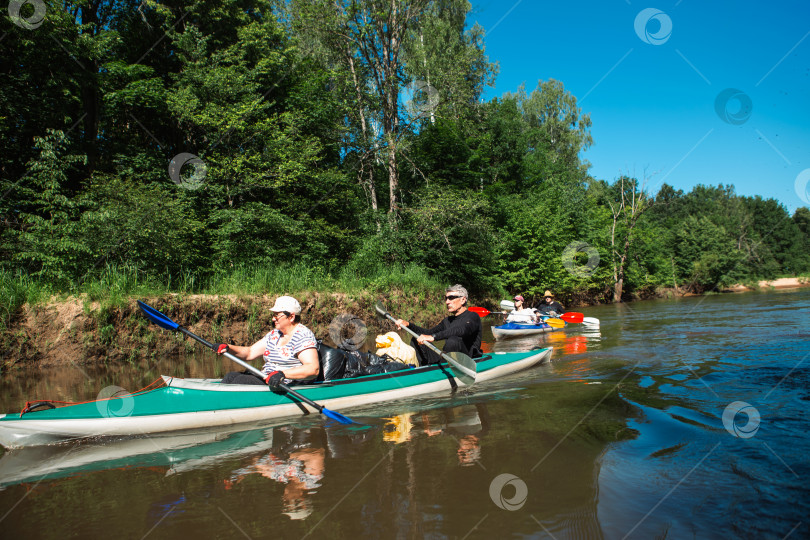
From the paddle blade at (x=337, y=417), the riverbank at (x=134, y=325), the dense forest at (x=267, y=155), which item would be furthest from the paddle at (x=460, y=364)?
the dense forest at (x=267, y=155)

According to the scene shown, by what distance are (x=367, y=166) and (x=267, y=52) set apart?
20.4ft

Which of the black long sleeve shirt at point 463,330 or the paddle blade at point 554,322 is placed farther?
the paddle blade at point 554,322

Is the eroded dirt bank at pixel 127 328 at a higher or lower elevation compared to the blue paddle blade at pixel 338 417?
higher

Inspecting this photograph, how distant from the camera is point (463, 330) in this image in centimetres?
695

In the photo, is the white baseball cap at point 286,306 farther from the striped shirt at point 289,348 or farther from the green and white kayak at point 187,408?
the green and white kayak at point 187,408

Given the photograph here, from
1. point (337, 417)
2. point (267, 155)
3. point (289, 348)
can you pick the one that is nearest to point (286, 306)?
point (289, 348)

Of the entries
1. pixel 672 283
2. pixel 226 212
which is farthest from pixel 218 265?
pixel 672 283

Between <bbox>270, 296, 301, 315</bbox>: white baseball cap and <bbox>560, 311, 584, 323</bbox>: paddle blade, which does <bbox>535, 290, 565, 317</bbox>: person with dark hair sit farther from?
<bbox>270, 296, 301, 315</bbox>: white baseball cap

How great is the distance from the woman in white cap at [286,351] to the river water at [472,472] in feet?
1.89

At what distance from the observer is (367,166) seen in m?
21.8

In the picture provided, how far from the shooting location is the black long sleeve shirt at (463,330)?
697cm

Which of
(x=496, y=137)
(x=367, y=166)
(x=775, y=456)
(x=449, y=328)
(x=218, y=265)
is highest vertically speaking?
(x=496, y=137)

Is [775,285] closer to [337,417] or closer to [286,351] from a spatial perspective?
[337,417]

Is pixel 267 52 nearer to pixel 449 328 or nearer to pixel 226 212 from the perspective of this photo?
pixel 226 212
